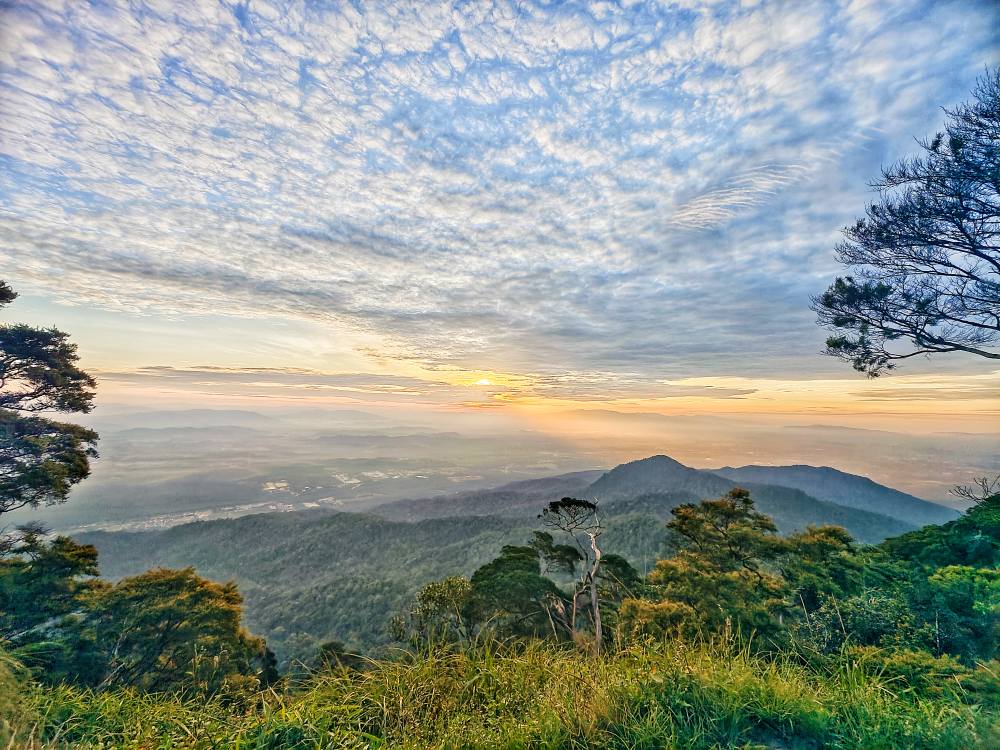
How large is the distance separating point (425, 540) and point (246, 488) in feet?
501

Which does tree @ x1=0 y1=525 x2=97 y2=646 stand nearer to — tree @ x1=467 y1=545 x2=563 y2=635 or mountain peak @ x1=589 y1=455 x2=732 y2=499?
tree @ x1=467 y1=545 x2=563 y2=635

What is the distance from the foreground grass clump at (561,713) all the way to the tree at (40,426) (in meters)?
12.0

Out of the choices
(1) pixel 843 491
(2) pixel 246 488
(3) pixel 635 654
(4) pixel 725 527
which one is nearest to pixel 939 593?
(3) pixel 635 654

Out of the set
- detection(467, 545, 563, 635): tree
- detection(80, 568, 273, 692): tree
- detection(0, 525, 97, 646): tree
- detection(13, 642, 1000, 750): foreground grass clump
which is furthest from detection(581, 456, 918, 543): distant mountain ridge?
detection(13, 642, 1000, 750): foreground grass clump

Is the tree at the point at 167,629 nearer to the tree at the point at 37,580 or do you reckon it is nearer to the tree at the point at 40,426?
the tree at the point at 37,580

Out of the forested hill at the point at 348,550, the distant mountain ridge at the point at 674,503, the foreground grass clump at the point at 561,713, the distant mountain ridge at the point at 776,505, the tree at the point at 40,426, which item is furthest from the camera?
the distant mountain ridge at the point at 674,503

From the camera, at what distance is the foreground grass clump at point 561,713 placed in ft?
8.18

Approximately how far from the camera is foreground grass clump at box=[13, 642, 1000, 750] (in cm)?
249

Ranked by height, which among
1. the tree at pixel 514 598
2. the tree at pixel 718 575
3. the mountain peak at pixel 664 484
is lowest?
the mountain peak at pixel 664 484

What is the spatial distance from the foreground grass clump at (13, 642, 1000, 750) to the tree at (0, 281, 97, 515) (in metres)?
12.0

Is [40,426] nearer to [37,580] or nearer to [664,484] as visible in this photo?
[37,580]

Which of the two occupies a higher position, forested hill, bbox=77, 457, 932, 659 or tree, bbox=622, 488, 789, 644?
tree, bbox=622, 488, 789, 644

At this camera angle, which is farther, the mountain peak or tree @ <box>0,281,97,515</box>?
the mountain peak

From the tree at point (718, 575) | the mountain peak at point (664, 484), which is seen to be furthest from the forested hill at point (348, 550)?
the tree at point (718, 575)
